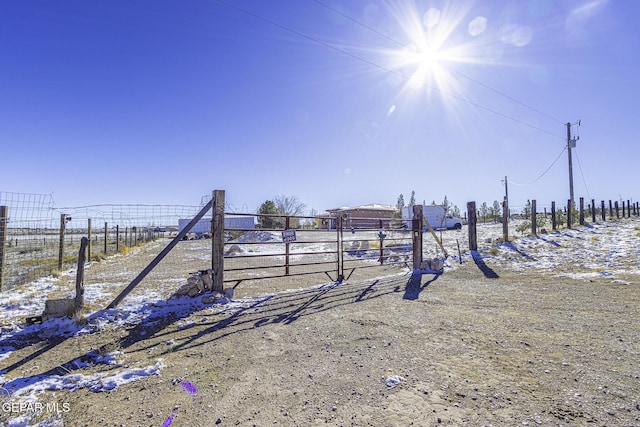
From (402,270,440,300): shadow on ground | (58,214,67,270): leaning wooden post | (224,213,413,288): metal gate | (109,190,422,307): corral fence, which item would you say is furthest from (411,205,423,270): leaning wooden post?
(58,214,67,270): leaning wooden post

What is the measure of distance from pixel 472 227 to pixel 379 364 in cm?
1063

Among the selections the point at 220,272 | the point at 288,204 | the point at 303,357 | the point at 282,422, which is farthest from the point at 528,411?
the point at 288,204

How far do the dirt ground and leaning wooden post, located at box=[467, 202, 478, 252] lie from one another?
6.18 meters

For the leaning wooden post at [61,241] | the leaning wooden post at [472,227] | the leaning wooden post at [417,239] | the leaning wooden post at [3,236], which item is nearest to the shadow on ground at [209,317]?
the leaning wooden post at [417,239]

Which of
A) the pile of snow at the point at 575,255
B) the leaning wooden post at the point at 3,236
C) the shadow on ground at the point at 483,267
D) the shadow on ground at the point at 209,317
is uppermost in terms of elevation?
the leaning wooden post at the point at 3,236

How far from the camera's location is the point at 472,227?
12.4m

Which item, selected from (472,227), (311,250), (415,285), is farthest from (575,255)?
(311,250)

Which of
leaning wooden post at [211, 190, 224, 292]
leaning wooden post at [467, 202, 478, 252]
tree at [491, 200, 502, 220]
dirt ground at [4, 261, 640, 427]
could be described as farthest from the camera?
tree at [491, 200, 502, 220]

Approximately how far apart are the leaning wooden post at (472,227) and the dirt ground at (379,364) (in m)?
6.18

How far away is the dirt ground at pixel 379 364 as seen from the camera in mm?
2504

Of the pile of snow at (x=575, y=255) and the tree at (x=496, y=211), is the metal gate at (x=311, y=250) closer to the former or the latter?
the pile of snow at (x=575, y=255)

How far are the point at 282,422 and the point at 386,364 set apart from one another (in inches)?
53.6

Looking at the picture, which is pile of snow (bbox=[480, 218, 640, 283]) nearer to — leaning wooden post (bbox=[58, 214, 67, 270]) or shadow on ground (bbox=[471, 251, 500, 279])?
shadow on ground (bbox=[471, 251, 500, 279])

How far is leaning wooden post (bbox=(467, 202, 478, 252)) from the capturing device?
1221 cm
